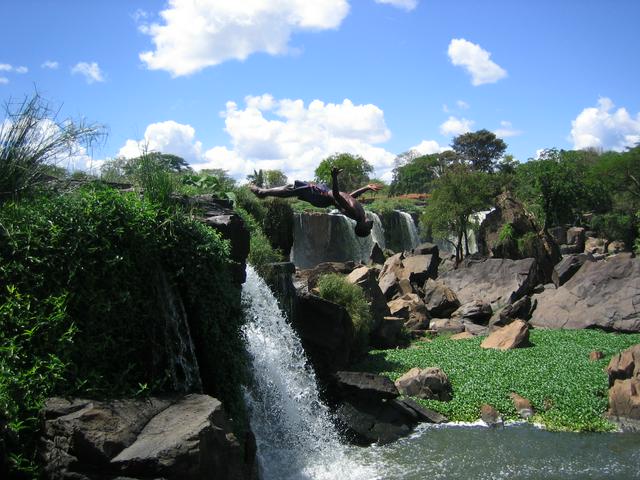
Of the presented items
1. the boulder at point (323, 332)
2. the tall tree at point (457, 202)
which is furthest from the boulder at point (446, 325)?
the tall tree at point (457, 202)

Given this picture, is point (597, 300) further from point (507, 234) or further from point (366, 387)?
point (366, 387)

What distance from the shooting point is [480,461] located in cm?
886

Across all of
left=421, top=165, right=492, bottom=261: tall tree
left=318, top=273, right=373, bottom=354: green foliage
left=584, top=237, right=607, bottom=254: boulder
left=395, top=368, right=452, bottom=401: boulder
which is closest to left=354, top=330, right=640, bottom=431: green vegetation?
left=395, top=368, right=452, bottom=401: boulder

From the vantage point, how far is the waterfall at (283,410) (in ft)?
28.0

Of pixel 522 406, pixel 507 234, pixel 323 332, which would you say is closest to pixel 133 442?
pixel 522 406

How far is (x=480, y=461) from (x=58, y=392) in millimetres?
6080

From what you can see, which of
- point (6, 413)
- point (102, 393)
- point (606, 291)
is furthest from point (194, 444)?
point (606, 291)

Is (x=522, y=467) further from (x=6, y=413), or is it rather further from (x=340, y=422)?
(x=6, y=413)

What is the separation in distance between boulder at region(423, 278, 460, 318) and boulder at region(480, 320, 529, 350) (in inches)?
176

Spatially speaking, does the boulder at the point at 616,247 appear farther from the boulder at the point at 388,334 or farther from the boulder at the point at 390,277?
the boulder at the point at 388,334

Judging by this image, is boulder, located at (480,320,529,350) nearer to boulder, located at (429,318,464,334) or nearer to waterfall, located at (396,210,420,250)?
boulder, located at (429,318,464,334)

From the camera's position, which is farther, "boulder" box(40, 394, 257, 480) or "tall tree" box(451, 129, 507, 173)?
"tall tree" box(451, 129, 507, 173)

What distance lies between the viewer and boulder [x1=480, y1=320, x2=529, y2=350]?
1478 cm

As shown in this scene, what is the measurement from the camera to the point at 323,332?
12984mm
